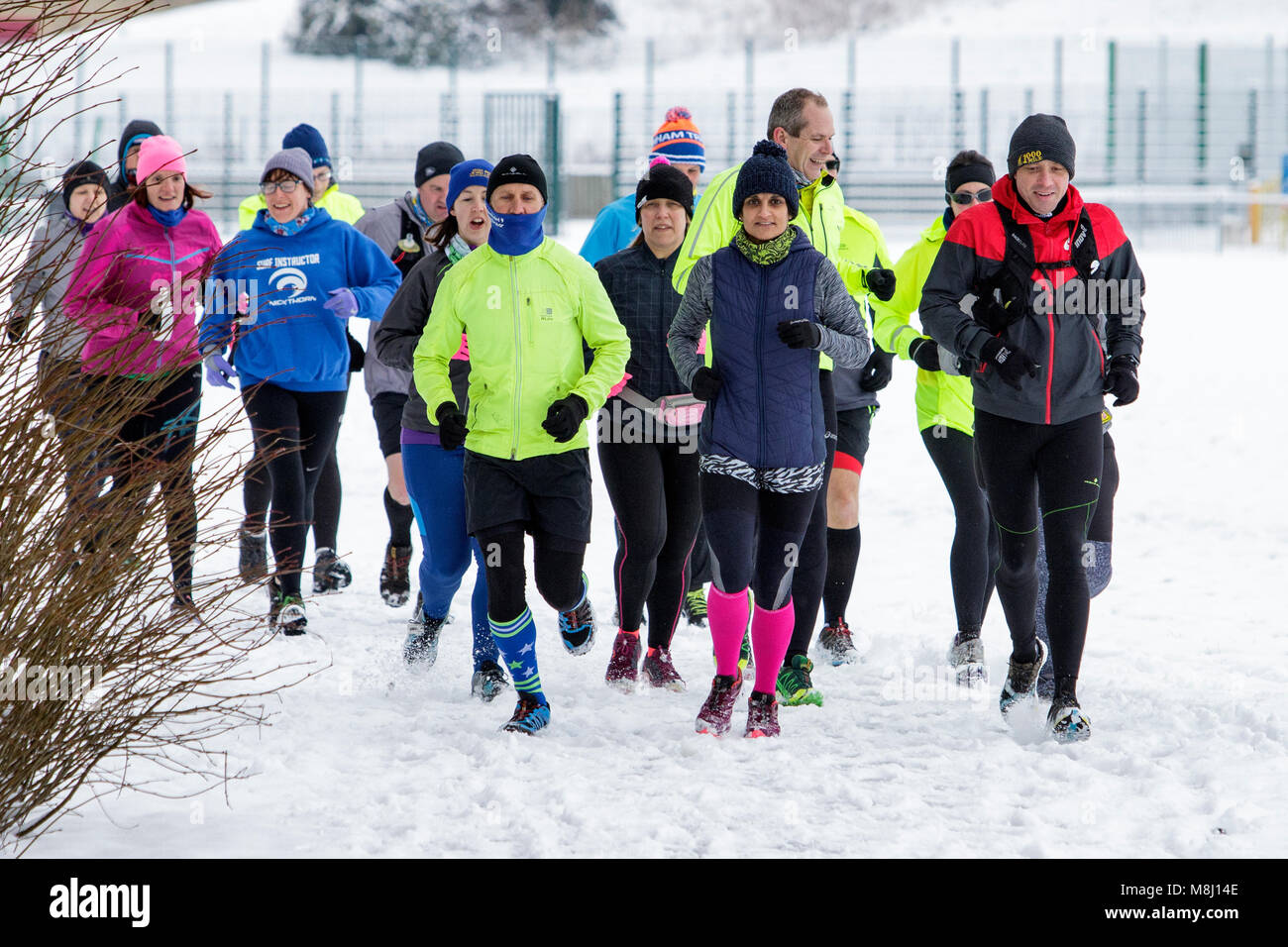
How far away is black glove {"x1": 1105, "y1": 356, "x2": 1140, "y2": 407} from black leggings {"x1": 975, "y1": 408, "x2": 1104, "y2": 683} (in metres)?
0.14

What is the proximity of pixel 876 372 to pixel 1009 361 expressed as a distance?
1111 mm

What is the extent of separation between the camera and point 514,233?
4.56 metres

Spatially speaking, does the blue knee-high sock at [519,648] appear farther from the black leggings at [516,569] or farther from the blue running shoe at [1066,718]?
the blue running shoe at [1066,718]

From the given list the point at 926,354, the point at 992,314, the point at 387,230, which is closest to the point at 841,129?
the point at 387,230

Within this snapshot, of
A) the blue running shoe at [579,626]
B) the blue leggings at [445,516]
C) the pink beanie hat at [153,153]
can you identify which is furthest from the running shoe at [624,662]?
the pink beanie hat at [153,153]

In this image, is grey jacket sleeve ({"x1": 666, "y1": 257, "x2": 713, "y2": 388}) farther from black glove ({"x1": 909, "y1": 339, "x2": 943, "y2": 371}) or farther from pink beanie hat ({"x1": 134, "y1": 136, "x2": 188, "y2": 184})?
pink beanie hat ({"x1": 134, "y1": 136, "x2": 188, "y2": 184})

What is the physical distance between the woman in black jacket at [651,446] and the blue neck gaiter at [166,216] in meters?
1.83

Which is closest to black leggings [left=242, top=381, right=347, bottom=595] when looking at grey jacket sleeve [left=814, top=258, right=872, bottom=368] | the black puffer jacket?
the black puffer jacket

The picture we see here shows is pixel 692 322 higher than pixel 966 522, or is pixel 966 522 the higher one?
pixel 692 322

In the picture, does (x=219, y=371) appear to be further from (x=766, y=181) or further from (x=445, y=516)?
(x=766, y=181)

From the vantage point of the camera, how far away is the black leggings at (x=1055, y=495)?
4.49 meters

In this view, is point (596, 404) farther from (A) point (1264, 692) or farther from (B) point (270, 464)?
(A) point (1264, 692)

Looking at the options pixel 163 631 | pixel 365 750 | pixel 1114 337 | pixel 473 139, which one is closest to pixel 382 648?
pixel 365 750

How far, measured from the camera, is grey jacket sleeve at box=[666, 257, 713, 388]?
4531 mm
